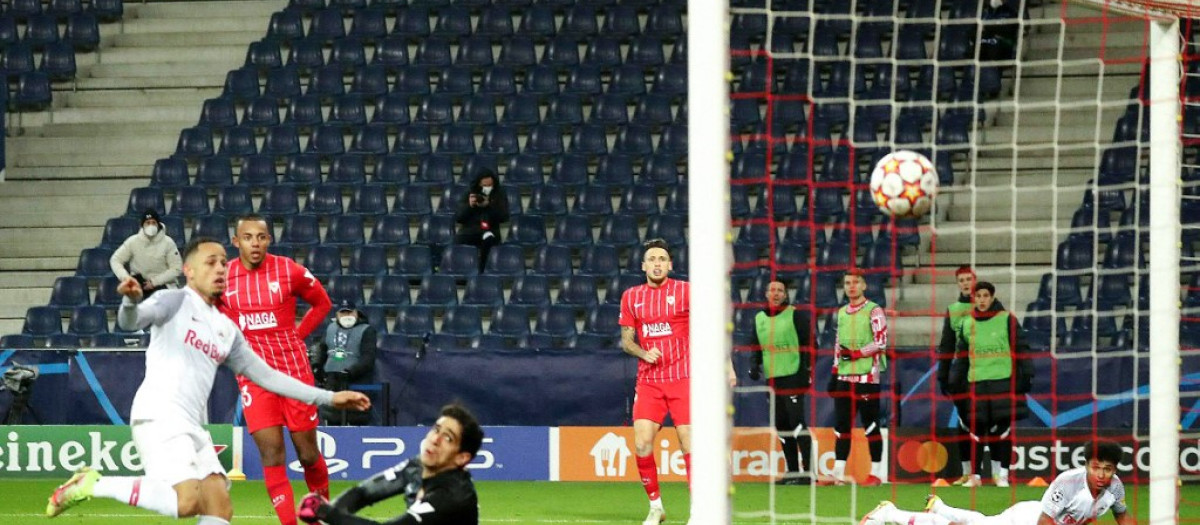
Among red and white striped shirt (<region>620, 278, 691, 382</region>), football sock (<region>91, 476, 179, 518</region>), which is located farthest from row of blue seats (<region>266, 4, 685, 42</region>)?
football sock (<region>91, 476, 179, 518</region>)

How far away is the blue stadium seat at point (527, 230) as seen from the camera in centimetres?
1831

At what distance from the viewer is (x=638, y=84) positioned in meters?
19.6

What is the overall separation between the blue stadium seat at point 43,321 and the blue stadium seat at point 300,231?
8.19 ft

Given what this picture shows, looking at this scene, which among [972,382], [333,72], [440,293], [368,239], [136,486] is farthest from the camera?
[333,72]

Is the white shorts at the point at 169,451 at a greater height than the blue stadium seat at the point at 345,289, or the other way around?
the blue stadium seat at the point at 345,289

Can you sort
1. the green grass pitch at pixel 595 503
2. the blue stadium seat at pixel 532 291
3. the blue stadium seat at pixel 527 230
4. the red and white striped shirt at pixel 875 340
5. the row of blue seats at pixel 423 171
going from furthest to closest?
the row of blue seats at pixel 423 171 → the blue stadium seat at pixel 527 230 → the blue stadium seat at pixel 532 291 → the red and white striped shirt at pixel 875 340 → the green grass pitch at pixel 595 503

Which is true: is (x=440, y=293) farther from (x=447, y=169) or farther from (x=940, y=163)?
(x=940, y=163)

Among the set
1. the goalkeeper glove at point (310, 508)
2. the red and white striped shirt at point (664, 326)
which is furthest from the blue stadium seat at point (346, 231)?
the goalkeeper glove at point (310, 508)

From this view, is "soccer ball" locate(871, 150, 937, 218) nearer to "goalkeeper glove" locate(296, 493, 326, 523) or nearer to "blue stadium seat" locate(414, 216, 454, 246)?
"goalkeeper glove" locate(296, 493, 326, 523)

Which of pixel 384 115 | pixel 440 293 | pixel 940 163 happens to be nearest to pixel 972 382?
pixel 940 163

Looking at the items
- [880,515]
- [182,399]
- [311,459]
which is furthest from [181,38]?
[182,399]

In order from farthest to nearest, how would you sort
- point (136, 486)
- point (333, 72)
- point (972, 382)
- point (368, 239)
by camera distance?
point (333, 72)
point (368, 239)
point (972, 382)
point (136, 486)

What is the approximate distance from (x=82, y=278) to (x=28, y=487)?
514cm

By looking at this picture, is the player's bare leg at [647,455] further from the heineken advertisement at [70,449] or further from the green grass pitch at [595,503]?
the heineken advertisement at [70,449]
